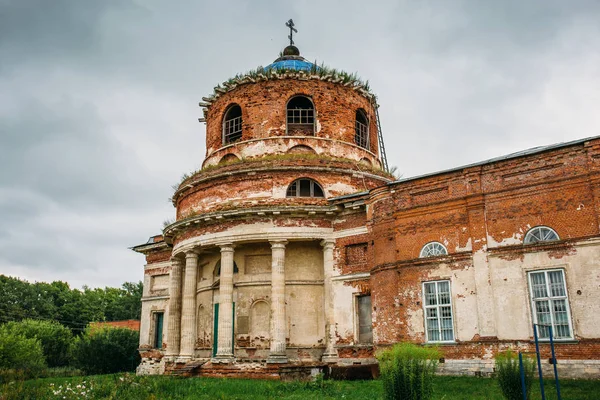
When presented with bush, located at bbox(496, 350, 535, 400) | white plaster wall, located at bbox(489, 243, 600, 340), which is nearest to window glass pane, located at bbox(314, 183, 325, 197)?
white plaster wall, located at bbox(489, 243, 600, 340)

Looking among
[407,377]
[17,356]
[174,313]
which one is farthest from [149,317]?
[407,377]

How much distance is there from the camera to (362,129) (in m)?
26.3

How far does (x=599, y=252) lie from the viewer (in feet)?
47.0

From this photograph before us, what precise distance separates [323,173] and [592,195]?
10.4m

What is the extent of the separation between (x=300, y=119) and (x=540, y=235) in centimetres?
1241

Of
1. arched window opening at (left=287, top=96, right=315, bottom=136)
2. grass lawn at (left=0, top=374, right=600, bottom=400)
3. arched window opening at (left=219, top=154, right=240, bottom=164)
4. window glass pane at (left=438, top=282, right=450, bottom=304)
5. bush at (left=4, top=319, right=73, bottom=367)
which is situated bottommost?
grass lawn at (left=0, top=374, right=600, bottom=400)

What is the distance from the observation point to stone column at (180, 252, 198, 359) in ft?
74.2

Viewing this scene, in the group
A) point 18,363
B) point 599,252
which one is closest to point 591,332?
point 599,252

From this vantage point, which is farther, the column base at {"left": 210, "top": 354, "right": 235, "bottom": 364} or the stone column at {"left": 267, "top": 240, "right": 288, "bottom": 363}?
the column base at {"left": 210, "top": 354, "right": 235, "bottom": 364}

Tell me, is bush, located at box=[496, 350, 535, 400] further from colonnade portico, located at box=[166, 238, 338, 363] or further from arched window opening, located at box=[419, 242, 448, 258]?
colonnade portico, located at box=[166, 238, 338, 363]

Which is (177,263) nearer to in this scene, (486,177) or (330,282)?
(330,282)

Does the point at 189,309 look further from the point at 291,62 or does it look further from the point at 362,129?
the point at 291,62

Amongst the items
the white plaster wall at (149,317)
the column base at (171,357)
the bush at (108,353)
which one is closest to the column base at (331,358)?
the column base at (171,357)

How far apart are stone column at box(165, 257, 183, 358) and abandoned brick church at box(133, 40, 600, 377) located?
0.07m
